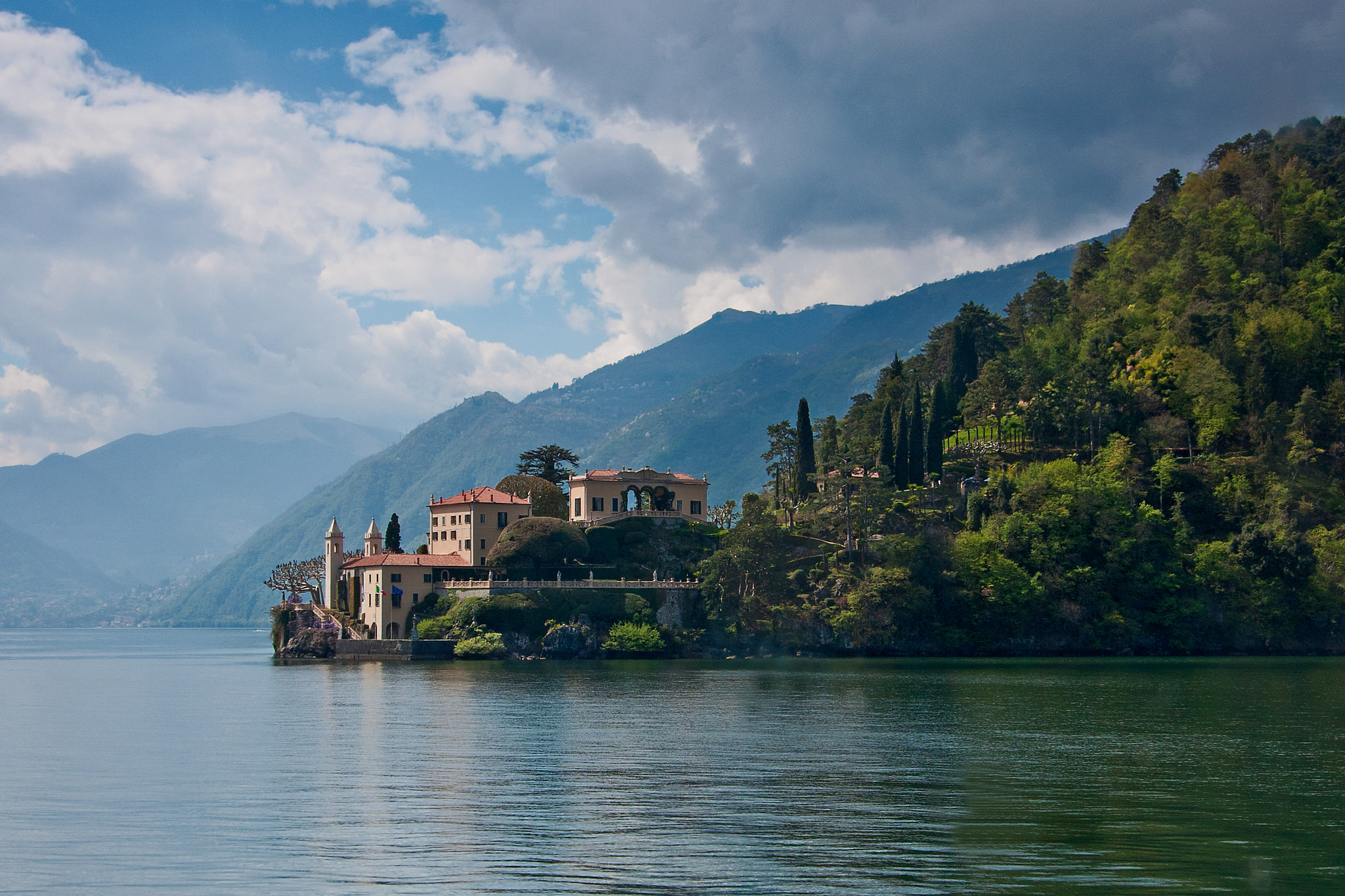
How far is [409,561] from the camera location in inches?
4151

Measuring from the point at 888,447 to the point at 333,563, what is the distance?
2205 inches

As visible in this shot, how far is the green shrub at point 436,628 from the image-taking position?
327ft

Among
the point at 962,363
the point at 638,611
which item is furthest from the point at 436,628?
the point at 962,363

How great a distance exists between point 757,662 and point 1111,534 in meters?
32.2

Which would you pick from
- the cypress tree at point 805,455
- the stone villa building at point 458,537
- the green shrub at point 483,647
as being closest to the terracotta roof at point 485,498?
the stone villa building at point 458,537

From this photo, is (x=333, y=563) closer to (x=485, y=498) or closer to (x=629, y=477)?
(x=485, y=498)

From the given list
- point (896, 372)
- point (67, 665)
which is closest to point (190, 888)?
point (67, 665)

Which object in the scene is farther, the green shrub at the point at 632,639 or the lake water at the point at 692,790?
the green shrub at the point at 632,639

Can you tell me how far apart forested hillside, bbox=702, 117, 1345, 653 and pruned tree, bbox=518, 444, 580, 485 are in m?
25.9

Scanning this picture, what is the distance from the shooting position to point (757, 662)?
92.9 metres

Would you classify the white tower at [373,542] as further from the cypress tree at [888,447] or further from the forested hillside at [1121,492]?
the cypress tree at [888,447]

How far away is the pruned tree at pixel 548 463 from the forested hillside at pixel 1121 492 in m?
25.9

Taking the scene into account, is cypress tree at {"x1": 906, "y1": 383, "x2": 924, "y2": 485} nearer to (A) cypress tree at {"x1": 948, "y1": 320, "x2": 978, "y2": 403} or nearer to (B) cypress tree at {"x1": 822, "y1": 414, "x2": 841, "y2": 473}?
(B) cypress tree at {"x1": 822, "y1": 414, "x2": 841, "y2": 473}

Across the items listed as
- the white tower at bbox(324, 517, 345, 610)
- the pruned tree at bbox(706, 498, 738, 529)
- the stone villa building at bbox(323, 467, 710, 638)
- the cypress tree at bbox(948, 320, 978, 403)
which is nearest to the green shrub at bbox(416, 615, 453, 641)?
the stone villa building at bbox(323, 467, 710, 638)
